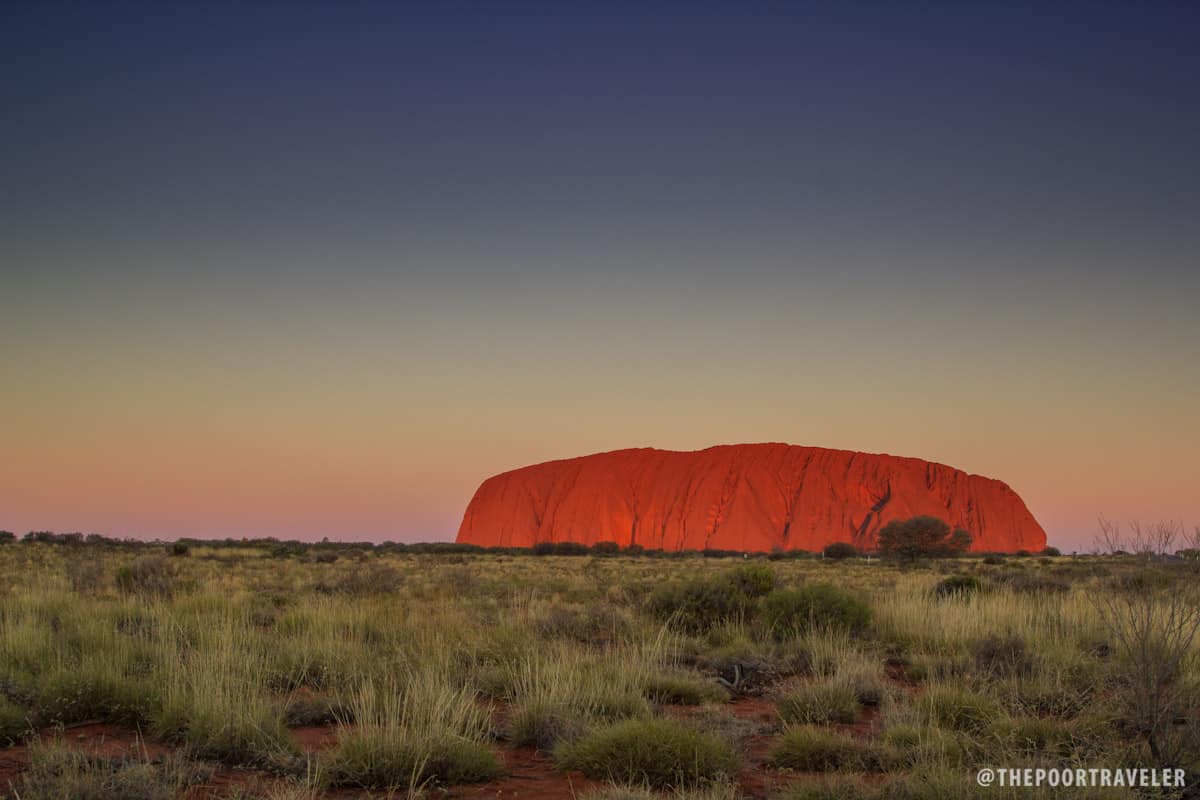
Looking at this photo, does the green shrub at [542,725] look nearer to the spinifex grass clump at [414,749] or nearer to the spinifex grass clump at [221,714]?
the spinifex grass clump at [414,749]

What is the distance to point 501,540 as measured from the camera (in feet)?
314

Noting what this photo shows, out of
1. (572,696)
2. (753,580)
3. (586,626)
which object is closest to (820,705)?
(572,696)

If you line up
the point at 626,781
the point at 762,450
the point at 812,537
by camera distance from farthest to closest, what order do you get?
the point at 762,450 → the point at 812,537 → the point at 626,781

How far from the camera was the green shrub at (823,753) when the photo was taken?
17.0ft

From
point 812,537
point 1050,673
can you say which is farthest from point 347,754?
point 812,537

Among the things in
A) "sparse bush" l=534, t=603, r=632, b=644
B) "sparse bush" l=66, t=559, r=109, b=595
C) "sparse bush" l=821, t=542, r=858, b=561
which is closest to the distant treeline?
"sparse bush" l=821, t=542, r=858, b=561

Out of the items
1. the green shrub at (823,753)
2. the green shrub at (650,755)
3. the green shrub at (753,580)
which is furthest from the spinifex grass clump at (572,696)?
the green shrub at (753,580)

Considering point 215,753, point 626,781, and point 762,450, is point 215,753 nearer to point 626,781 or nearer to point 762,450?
point 626,781

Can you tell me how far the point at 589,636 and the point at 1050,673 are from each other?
5.08 meters

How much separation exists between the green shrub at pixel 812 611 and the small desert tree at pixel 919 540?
141ft

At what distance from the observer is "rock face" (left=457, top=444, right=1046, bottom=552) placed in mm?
78188

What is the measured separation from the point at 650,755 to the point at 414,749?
1.49m

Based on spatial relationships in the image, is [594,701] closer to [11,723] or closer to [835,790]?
[835,790]

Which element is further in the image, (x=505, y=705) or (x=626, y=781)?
(x=505, y=705)
